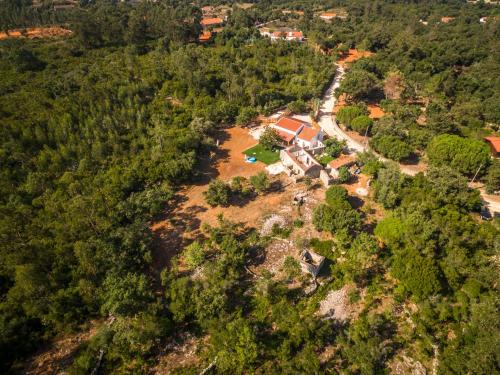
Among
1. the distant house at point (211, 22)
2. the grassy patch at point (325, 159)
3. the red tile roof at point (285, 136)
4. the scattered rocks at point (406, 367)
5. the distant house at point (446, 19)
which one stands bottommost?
the scattered rocks at point (406, 367)

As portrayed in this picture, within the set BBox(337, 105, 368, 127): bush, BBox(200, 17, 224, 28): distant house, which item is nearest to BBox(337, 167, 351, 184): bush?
BBox(337, 105, 368, 127): bush

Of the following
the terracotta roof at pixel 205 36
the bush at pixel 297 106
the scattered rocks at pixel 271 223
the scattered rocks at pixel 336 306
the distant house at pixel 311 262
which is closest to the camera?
the scattered rocks at pixel 336 306

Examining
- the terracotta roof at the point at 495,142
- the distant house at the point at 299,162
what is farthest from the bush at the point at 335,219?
the terracotta roof at the point at 495,142

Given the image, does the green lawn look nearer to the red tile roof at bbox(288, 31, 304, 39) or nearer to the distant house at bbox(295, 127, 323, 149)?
A: the distant house at bbox(295, 127, 323, 149)

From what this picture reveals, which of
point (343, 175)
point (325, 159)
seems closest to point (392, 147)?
point (325, 159)

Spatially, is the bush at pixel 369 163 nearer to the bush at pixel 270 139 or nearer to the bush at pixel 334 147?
the bush at pixel 334 147
